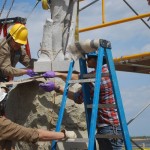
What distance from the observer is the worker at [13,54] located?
567 centimetres

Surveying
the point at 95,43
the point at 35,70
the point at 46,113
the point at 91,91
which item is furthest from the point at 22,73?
the point at 95,43

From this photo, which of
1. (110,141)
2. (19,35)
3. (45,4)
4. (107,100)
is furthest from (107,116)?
(45,4)

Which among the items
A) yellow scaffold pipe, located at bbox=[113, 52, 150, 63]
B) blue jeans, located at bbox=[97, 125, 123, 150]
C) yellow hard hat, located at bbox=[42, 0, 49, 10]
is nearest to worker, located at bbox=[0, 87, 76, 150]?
blue jeans, located at bbox=[97, 125, 123, 150]

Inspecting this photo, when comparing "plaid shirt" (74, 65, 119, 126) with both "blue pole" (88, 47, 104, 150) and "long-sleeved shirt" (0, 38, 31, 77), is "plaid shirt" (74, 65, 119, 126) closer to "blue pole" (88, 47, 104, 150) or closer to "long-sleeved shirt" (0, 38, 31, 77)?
"blue pole" (88, 47, 104, 150)

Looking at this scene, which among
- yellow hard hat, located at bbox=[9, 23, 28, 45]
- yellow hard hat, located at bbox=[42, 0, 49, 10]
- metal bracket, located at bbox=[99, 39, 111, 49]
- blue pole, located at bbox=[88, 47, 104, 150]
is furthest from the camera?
yellow hard hat, located at bbox=[42, 0, 49, 10]

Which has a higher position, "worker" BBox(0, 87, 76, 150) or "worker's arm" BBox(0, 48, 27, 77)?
"worker's arm" BBox(0, 48, 27, 77)

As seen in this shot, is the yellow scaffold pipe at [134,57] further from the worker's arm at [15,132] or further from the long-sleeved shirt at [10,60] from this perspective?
the worker's arm at [15,132]

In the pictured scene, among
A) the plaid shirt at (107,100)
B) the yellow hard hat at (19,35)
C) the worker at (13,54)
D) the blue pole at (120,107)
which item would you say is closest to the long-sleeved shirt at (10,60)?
the worker at (13,54)

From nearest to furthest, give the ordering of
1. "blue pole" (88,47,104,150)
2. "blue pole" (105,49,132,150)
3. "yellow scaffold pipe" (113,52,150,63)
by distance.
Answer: "blue pole" (88,47,104,150) → "blue pole" (105,49,132,150) → "yellow scaffold pipe" (113,52,150,63)

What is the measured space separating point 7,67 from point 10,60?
1.12 feet

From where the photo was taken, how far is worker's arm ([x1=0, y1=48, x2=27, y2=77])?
18.5 ft

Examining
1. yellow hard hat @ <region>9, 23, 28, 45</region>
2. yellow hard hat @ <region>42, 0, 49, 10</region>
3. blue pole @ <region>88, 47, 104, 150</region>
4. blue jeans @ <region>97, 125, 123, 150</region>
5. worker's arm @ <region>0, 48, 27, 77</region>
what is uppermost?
yellow hard hat @ <region>42, 0, 49, 10</region>

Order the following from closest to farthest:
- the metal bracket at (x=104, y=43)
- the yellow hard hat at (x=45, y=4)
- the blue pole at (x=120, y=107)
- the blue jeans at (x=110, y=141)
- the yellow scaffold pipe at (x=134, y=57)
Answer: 1. the blue pole at (x=120, y=107)
2. the metal bracket at (x=104, y=43)
3. the blue jeans at (x=110, y=141)
4. the yellow scaffold pipe at (x=134, y=57)
5. the yellow hard hat at (x=45, y=4)

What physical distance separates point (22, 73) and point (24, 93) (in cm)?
29
